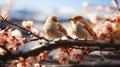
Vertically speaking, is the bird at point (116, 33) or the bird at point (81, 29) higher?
the bird at point (81, 29)

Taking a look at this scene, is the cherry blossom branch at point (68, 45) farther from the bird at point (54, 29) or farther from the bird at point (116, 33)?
the bird at point (54, 29)

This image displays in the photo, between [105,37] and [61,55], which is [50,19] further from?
[105,37]

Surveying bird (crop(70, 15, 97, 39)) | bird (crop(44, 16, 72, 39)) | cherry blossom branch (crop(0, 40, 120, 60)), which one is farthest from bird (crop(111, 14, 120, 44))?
bird (crop(44, 16, 72, 39))

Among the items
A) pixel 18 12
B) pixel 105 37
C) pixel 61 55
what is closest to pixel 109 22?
pixel 105 37

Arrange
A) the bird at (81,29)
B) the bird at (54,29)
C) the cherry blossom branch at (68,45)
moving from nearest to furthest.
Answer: the cherry blossom branch at (68,45), the bird at (81,29), the bird at (54,29)

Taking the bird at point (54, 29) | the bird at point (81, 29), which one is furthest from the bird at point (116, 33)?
the bird at point (54, 29)

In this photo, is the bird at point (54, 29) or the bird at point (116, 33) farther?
the bird at point (54, 29)

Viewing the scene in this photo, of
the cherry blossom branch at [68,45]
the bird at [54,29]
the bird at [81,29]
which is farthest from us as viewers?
the bird at [54,29]
